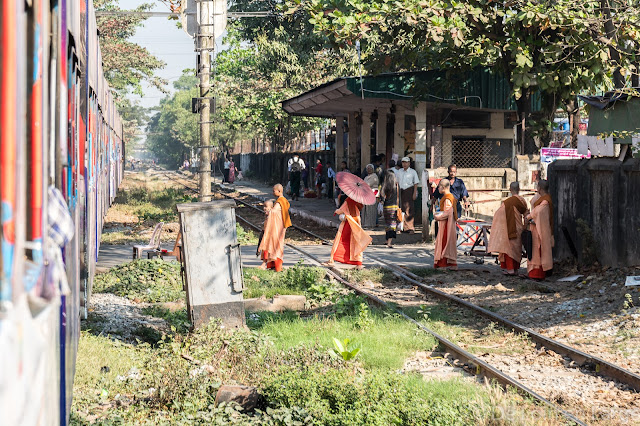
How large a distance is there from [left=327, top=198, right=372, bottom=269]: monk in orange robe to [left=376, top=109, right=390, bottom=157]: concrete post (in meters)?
11.7

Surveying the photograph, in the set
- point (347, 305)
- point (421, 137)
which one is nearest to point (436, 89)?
point (421, 137)

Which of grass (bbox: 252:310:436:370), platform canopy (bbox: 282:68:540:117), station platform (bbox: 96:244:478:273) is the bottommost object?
grass (bbox: 252:310:436:370)

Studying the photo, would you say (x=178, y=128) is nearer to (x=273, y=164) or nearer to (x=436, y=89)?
(x=273, y=164)

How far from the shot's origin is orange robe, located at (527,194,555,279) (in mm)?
12758

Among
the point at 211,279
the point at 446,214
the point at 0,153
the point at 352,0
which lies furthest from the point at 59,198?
the point at 352,0

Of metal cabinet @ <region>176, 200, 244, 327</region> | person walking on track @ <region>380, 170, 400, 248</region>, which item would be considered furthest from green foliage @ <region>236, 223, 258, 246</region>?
metal cabinet @ <region>176, 200, 244, 327</region>

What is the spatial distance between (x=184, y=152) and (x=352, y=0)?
8970 cm

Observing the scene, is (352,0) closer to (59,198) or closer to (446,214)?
(446,214)

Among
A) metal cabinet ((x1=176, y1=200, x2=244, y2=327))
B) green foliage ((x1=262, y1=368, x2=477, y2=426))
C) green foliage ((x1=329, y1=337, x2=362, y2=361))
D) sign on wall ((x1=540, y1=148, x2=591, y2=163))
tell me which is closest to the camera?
green foliage ((x1=262, y1=368, x2=477, y2=426))

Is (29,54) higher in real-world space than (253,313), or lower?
higher

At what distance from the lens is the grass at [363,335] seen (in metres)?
7.98

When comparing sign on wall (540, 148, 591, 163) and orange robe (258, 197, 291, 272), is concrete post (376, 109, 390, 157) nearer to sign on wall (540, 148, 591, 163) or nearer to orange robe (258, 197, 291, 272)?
sign on wall (540, 148, 591, 163)

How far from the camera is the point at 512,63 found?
15.8 m

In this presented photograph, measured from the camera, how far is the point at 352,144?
28.9 m
